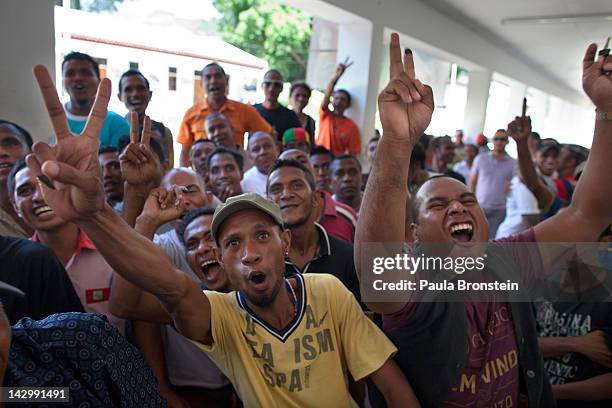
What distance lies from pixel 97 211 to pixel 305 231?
1.23 metres

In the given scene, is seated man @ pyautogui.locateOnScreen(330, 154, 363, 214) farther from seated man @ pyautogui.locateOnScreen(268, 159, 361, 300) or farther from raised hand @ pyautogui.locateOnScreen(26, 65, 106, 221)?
raised hand @ pyautogui.locateOnScreen(26, 65, 106, 221)

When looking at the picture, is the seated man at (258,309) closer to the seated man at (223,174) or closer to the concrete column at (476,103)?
the seated man at (223,174)

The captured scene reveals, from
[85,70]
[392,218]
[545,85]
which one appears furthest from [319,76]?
[545,85]

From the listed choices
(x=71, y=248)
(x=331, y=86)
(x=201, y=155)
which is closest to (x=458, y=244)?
(x=71, y=248)

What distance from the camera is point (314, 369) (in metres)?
1.59

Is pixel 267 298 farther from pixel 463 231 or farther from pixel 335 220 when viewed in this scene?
pixel 335 220

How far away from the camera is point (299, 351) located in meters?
1.60

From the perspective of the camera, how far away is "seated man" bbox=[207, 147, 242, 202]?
3.42m

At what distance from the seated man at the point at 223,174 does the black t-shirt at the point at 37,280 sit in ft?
5.40

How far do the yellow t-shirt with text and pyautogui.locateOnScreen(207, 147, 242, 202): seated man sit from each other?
70.7 inches

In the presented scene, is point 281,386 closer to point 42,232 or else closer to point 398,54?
point 398,54

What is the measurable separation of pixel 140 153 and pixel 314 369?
1.22 meters

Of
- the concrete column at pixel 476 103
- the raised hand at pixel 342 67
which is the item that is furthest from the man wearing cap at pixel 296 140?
the concrete column at pixel 476 103

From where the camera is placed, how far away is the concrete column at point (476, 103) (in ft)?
40.3
